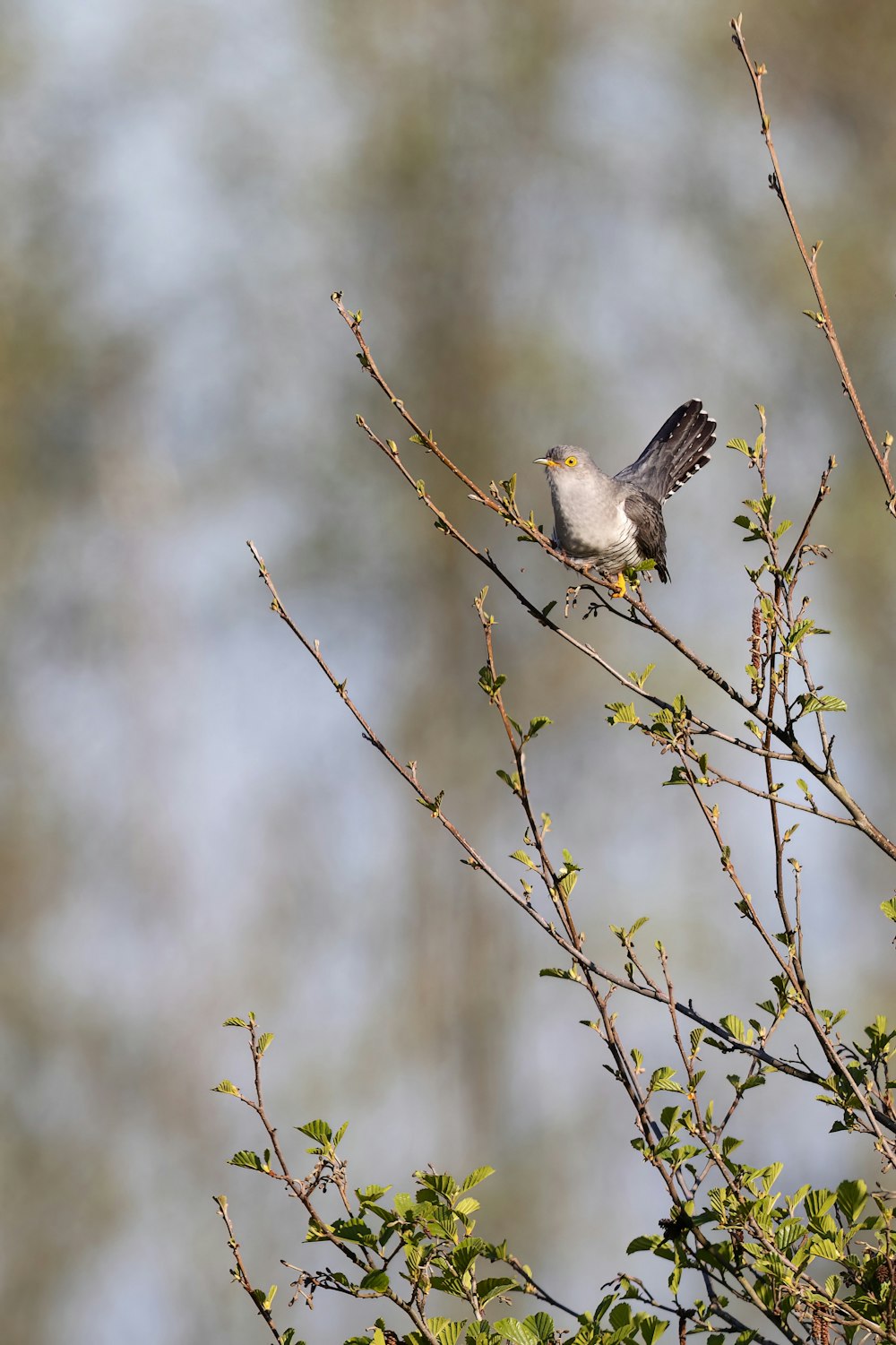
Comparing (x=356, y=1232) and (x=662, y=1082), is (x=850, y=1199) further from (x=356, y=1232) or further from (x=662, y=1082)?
(x=356, y=1232)

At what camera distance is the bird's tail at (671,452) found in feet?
17.4

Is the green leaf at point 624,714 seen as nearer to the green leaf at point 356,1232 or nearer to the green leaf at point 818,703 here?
the green leaf at point 818,703

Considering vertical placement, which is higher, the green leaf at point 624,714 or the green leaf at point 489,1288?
the green leaf at point 624,714

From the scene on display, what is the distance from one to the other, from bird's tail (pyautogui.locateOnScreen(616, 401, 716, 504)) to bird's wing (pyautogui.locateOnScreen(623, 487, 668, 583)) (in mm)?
444

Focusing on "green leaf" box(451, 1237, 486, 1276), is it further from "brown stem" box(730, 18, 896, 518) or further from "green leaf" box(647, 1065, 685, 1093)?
"brown stem" box(730, 18, 896, 518)

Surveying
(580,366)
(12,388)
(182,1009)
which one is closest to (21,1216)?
(182,1009)

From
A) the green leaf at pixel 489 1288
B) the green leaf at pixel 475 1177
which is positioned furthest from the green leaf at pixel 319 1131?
the green leaf at pixel 489 1288

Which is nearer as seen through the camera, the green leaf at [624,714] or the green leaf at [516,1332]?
the green leaf at [516,1332]

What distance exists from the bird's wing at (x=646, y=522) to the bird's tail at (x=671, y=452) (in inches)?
17.5

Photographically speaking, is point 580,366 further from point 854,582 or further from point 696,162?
point 854,582

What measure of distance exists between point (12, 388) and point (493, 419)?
3882 mm

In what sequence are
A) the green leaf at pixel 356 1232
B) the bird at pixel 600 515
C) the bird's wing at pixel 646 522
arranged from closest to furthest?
the green leaf at pixel 356 1232 < the bird at pixel 600 515 < the bird's wing at pixel 646 522

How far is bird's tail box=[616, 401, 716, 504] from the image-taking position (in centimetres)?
531

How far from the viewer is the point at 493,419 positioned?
452 inches
